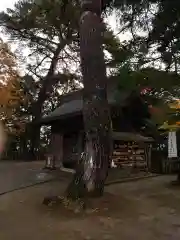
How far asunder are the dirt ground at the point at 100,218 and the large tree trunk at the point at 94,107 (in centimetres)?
67

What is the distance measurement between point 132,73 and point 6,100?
16.1 meters

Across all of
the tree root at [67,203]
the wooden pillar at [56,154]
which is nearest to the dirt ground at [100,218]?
the tree root at [67,203]

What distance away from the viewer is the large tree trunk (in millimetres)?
9250

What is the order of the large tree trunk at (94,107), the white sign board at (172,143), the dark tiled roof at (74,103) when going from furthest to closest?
the white sign board at (172,143) < the dark tiled roof at (74,103) < the large tree trunk at (94,107)

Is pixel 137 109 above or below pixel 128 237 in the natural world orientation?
above

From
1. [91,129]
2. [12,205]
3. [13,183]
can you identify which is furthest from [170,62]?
[13,183]

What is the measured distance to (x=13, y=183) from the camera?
12.7 metres

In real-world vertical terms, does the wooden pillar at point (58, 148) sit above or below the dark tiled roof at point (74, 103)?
below

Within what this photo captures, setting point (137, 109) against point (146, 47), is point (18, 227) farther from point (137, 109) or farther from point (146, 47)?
point (137, 109)

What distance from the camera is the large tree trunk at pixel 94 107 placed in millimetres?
9250

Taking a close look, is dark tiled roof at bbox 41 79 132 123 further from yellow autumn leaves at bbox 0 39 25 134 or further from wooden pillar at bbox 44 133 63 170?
yellow autumn leaves at bbox 0 39 25 134

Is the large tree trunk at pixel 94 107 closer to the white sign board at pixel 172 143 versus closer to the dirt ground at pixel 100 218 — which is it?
the dirt ground at pixel 100 218

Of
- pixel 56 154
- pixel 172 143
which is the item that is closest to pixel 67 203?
pixel 172 143

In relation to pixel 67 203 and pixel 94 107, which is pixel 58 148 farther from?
pixel 67 203
